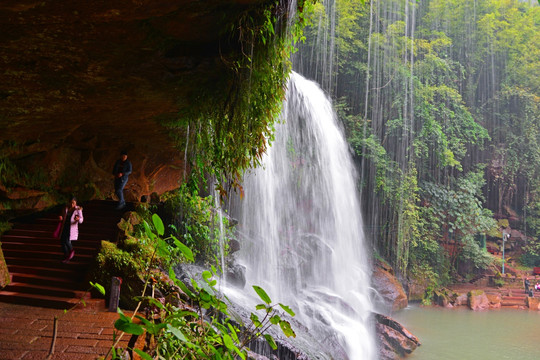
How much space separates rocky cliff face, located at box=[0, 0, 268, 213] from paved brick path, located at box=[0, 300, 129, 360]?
2771 mm

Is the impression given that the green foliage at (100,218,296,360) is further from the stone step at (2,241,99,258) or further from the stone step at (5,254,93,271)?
the stone step at (2,241,99,258)

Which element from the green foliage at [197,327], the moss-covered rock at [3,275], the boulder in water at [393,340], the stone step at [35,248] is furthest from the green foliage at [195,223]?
the green foliage at [197,327]

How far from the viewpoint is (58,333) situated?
15.1 ft

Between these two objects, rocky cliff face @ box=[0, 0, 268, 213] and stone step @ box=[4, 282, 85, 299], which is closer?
rocky cliff face @ box=[0, 0, 268, 213]

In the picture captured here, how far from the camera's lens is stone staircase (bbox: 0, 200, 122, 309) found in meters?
6.20

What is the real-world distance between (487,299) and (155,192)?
548 inches

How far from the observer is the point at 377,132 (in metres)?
18.1

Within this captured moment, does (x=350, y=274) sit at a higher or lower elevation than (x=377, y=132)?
lower

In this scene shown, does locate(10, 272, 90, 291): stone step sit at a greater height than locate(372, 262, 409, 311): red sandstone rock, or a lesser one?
greater

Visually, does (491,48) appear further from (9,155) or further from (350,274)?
(9,155)

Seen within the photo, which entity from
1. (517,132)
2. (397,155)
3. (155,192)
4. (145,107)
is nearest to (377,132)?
(397,155)

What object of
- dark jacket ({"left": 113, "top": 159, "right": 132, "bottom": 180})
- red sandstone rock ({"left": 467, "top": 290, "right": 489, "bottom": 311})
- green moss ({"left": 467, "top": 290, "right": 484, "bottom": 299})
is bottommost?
red sandstone rock ({"left": 467, "top": 290, "right": 489, "bottom": 311})

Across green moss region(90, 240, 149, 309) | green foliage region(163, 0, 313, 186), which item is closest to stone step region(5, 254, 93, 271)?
green moss region(90, 240, 149, 309)

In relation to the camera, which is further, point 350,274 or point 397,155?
point 397,155
